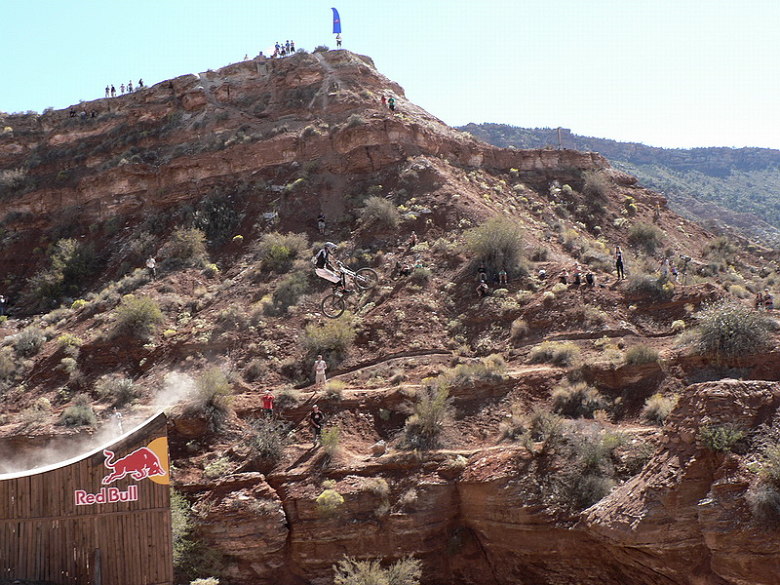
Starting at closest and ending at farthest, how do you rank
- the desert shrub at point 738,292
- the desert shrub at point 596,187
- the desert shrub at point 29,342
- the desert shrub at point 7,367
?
the desert shrub at point 738,292 → the desert shrub at point 7,367 → the desert shrub at point 29,342 → the desert shrub at point 596,187

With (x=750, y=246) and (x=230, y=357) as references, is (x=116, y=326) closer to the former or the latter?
(x=230, y=357)

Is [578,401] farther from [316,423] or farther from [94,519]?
[94,519]

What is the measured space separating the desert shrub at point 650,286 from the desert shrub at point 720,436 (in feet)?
35.4

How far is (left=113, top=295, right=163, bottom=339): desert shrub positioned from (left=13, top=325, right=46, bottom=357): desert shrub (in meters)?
3.92

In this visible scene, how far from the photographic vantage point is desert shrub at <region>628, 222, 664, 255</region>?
3988 centimetres

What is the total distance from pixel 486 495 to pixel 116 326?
17.6 m

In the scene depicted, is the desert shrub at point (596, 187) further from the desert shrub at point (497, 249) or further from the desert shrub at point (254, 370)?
the desert shrub at point (254, 370)

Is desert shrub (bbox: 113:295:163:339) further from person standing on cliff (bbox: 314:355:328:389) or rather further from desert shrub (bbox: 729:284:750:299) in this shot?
desert shrub (bbox: 729:284:750:299)

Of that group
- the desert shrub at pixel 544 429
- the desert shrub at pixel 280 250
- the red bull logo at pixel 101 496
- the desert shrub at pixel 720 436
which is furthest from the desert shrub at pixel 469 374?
the desert shrub at pixel 280 250

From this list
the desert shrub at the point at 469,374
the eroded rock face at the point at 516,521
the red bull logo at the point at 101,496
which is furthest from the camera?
the desert shrub at the point at 469,374

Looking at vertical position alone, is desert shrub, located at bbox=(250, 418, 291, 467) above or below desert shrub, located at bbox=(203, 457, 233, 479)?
above

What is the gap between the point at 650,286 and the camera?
2723cm

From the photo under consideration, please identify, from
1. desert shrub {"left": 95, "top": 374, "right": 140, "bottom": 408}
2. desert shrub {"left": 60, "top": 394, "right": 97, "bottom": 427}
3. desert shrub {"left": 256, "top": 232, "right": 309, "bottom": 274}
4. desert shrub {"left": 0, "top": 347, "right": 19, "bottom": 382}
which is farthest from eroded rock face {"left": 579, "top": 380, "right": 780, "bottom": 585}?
desert shrub {"left": 0, "top": 347, "right": 19, "bottom": 382}

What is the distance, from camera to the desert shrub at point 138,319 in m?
30.6
